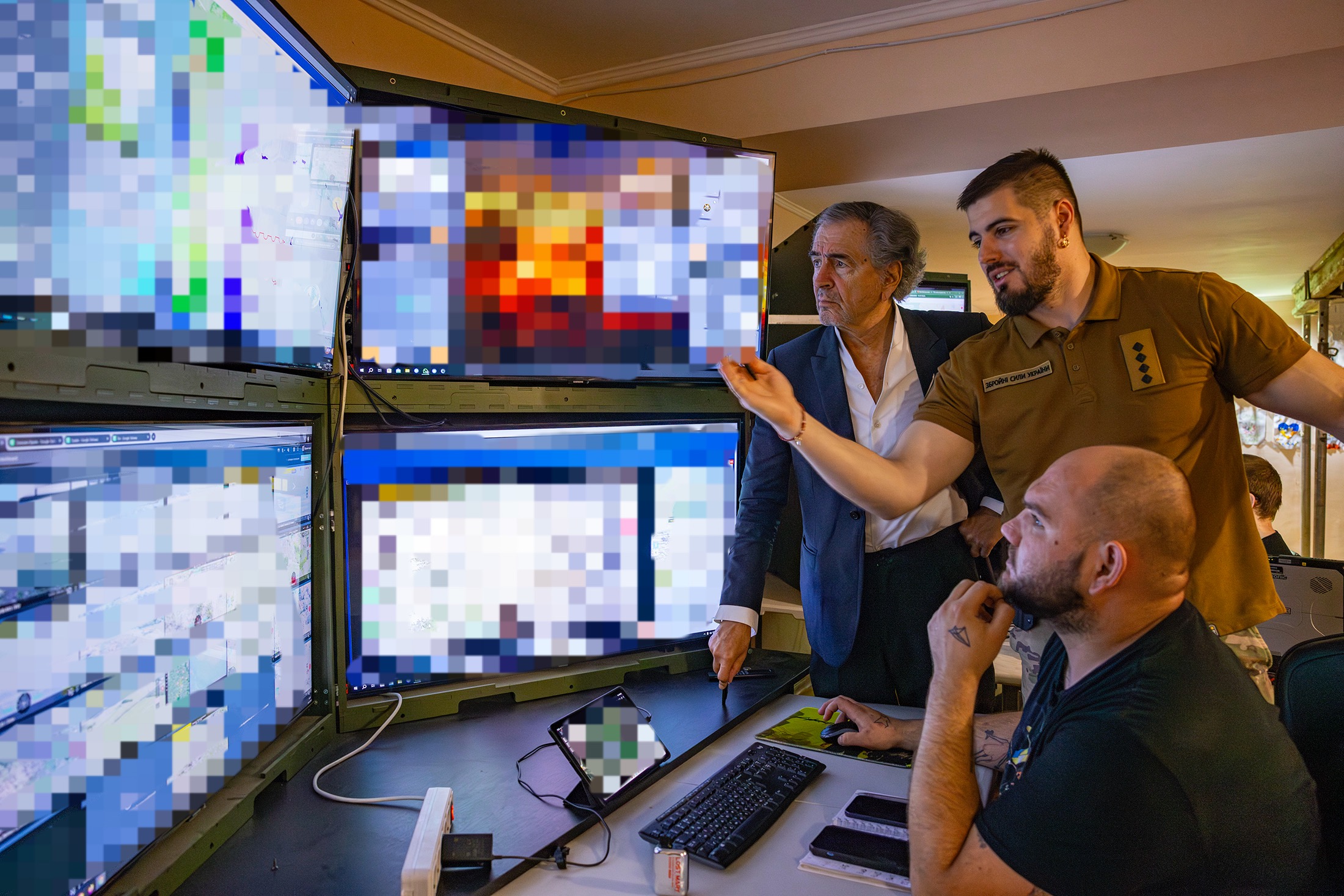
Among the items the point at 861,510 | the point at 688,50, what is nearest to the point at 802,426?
the point at 861,510

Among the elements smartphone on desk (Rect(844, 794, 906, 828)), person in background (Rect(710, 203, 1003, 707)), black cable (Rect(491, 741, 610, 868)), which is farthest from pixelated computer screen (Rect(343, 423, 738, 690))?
smartphone on desk (Rect(844, 794, 906, 828))

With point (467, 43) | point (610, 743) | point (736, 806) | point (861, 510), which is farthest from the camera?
point (467, 43)

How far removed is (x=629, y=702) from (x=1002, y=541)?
3.01ft

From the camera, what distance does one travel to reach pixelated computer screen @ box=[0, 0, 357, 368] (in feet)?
2.57

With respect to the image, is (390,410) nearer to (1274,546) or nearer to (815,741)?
(815,741)

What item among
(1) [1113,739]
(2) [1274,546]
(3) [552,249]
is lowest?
(2) [1274,546]

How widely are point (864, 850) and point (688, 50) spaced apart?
2.83m

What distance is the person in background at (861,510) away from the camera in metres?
1.73

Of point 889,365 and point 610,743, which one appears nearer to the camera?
point 610,743

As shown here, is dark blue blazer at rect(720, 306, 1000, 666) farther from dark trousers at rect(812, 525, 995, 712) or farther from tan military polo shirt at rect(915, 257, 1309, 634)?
tan military polo shirt at rect(915, 257, 1309, 634)

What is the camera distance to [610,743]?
4.25 ft

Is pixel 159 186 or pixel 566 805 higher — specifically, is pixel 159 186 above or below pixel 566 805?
above

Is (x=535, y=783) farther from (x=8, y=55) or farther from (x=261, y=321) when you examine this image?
(x=8, y=55)

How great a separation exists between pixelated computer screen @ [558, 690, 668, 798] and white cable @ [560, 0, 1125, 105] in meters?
2.44
